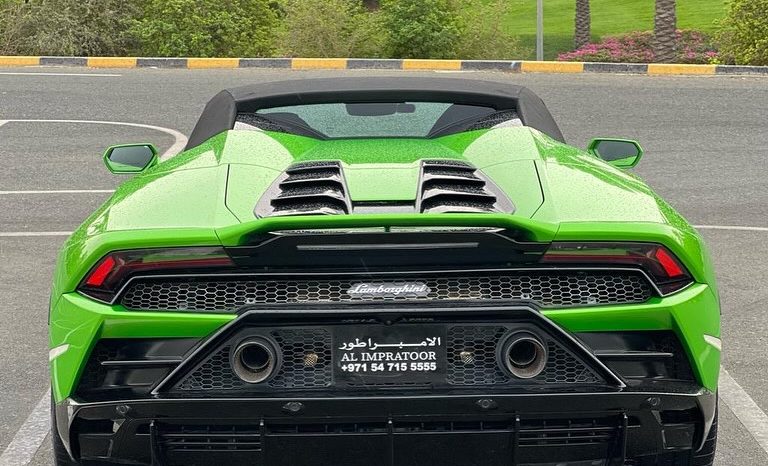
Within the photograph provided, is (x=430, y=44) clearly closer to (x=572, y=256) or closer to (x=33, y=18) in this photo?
(x=33, y=18)

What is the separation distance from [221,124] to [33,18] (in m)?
18.7

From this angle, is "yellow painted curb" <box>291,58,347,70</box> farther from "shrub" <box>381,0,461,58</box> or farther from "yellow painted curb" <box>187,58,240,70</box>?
"shrub" <box>381,0,461,58</box>

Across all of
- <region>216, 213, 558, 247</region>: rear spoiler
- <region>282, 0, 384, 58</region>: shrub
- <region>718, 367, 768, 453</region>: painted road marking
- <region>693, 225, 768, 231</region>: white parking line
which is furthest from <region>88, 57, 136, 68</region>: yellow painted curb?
<region>216, 213, 558, 247</region>: rear spoiler

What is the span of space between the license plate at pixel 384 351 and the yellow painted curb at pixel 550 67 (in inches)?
639

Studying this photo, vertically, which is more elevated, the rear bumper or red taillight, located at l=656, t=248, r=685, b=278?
red taillight, located at l=656, t=248, r=685, b=278

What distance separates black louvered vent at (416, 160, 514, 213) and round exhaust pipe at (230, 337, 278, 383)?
0.55m

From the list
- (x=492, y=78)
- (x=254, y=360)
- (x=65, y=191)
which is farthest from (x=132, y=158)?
(x=492, y=78)

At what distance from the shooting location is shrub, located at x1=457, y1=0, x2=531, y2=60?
Answer: 22.9 metres

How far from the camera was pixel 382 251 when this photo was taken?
3400mm

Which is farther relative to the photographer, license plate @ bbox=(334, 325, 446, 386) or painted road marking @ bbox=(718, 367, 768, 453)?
painted road marking @ bbox=(718, 367, 768, 453)

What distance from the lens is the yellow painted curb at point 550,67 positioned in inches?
760

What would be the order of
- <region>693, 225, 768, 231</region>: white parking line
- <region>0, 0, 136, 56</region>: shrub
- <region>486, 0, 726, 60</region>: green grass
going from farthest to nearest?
<region>486, 0, 726, 60</region>: green grass, <region>0, 0, 136, 56</region>: shrub, <region>693, 225, 768, 231</region>: white parking line

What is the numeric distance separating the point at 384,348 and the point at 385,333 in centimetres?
Answer: 4

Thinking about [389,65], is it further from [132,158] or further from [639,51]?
[132,158]
